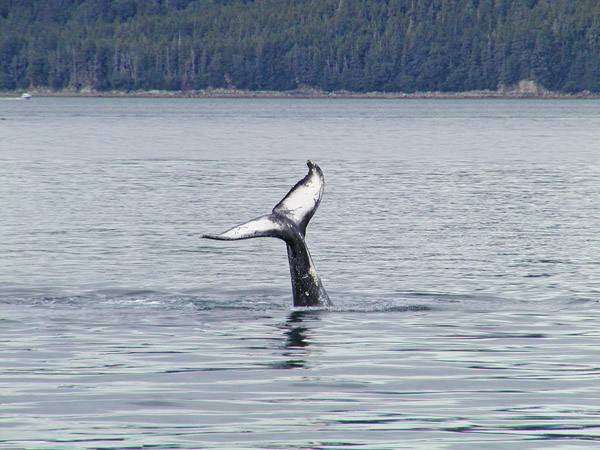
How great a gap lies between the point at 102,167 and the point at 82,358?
5142 centimetres

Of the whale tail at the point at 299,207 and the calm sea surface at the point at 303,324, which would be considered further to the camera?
the whale tail at the point at 299,207

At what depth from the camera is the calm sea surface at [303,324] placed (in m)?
13.6

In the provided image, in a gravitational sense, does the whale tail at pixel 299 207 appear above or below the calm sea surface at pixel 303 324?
above

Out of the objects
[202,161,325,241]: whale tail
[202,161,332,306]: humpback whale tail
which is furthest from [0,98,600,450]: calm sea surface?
[202,161,325,241]: whale tail

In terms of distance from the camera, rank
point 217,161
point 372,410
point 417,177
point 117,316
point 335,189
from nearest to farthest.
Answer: point 372,410 < point 117,316 < point 335,189 < point 417,177 < point 217,161

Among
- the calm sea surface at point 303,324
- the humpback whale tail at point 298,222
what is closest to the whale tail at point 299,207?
the humpback whale tail at point 298,222

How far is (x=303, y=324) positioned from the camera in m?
20.2

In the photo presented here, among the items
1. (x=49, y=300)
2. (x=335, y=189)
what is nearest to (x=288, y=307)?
(x=49, y=300)

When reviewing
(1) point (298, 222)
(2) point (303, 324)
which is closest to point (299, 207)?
(1) point (298, 222)

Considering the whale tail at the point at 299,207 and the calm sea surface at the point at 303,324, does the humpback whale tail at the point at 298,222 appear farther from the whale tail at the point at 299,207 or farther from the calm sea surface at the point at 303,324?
the calm sea surface at the point at 303,324

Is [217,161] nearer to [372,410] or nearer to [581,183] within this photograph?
[581,183]

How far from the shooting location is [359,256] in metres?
30.0

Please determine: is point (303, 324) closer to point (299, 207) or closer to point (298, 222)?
point (298, 222)

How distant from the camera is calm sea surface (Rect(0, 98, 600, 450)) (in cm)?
1357
